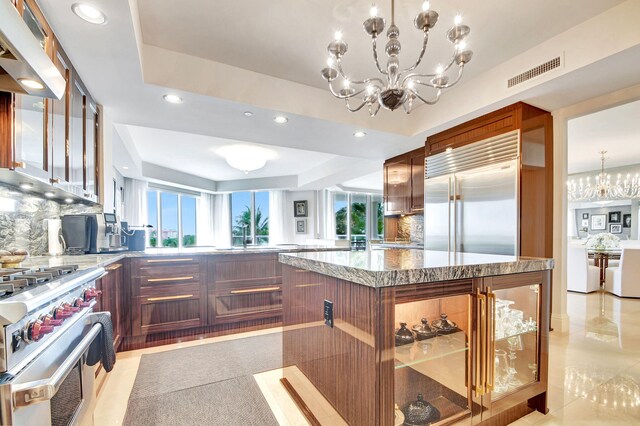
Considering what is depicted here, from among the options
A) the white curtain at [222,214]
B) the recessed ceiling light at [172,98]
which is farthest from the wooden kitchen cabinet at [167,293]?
the white curtain at [222,214]

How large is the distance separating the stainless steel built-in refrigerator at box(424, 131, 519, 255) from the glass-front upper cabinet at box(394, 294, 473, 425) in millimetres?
1898

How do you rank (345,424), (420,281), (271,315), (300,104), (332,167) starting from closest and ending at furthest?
1. (420,281)
2. (345,424)
3. (300,104)
4. (271,315)
5. (332,167)

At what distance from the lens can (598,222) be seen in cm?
992

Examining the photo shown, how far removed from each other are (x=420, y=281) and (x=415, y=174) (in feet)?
11.9

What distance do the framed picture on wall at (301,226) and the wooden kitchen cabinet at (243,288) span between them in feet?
20.0

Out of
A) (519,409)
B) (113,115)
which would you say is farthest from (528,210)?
(113,115)

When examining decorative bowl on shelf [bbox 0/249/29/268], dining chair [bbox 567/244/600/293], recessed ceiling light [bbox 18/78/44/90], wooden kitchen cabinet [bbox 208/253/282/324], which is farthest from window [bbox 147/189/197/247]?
dining chair [bbox 567/244/600/293]

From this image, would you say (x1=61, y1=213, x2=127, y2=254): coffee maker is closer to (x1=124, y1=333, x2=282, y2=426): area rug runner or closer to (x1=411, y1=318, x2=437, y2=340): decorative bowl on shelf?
(x1=124, y1=333, x2=282, y2=426): area rug runner

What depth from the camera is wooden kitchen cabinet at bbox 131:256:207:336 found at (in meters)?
2.83

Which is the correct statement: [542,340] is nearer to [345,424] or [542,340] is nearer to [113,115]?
[345,424]

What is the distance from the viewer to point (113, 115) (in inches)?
120

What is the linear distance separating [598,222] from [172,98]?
13.0 m

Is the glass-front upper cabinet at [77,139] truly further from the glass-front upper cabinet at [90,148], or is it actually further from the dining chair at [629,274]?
the dining chair at [629,274]

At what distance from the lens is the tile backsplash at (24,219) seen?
2.02m
